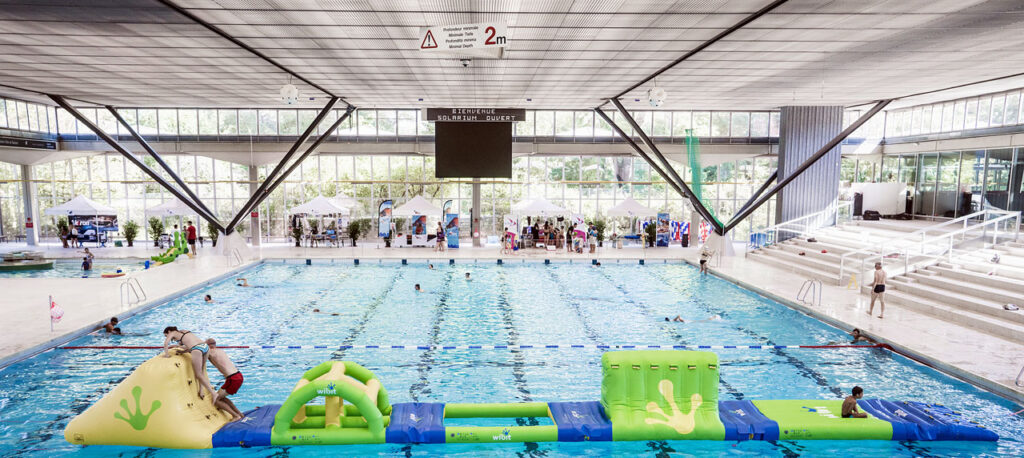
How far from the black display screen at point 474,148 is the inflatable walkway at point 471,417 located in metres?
12.8

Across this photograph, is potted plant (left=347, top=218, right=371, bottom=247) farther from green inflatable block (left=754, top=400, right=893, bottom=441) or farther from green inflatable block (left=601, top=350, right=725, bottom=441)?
green inflatable block (left=754, top=400, right=893, bottom=441)

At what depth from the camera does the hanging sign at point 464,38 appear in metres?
7.41

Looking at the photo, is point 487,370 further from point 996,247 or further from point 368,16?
point 996,247

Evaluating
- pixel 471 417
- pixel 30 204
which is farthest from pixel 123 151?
pixel 471 417

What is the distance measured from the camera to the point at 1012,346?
26.1ft

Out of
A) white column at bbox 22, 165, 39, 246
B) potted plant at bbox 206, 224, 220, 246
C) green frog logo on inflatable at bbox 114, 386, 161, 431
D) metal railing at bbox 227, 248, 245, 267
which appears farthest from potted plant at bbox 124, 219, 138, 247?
green frog logo on inflatable at bbox 114, 386, 161, 431

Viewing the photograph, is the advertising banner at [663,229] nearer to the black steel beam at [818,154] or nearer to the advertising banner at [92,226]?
the black steel beam at [818,154]

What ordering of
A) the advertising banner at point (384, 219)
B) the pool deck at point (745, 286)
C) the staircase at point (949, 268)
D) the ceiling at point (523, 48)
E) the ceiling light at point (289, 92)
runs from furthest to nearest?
the advertising banner at point (384, 219)
the ceiling light at point (289, 92)
the staircase at point (949, 268)
the ceiling at point (523, 48)
the pool deck at point (745, 286)

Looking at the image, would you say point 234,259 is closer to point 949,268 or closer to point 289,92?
point 289,92

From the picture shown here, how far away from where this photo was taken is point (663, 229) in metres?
21.9

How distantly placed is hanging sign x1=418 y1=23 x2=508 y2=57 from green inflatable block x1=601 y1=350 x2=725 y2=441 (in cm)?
475

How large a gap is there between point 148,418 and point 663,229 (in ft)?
64.6

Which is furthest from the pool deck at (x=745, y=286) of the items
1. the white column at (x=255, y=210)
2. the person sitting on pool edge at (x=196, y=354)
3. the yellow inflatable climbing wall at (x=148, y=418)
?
the person sitting on pool edge at (x=196, y=354)

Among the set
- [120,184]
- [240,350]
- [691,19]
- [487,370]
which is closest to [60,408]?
[240,350]
